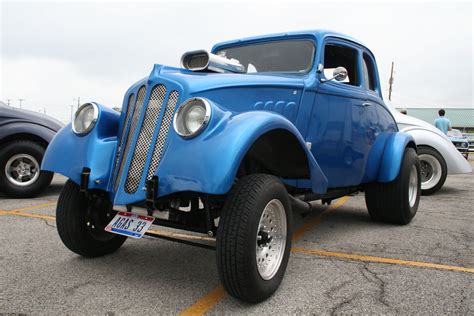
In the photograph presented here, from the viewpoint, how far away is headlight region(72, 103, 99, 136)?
9.96ft

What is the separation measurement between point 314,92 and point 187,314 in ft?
7.26

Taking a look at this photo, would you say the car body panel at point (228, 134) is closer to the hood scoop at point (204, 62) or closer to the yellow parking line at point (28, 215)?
the hood scoop at point (204, 62)

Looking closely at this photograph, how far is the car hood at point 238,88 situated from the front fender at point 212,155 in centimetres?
31

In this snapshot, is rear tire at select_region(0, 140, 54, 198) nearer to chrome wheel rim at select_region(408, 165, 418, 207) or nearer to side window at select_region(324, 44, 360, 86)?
side window at select_region(324, 44, 360, 86)

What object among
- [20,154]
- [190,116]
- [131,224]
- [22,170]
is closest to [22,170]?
[22,170]

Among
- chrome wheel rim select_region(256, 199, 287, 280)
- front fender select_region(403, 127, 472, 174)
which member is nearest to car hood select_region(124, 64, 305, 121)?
chrome wheel rim select_region(256, 199, 287, 280)

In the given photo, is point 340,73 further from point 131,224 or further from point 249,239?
point 131,224

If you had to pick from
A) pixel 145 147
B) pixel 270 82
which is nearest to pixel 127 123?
pixel 145 147

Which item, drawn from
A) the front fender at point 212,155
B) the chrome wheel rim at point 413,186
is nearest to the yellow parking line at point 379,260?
the front fender at point 212,155

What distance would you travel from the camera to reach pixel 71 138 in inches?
120

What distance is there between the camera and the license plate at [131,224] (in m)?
2.68

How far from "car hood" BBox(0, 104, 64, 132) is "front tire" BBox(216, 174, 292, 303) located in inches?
207

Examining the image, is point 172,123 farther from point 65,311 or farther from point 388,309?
point 388,309

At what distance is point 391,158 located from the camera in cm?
464
